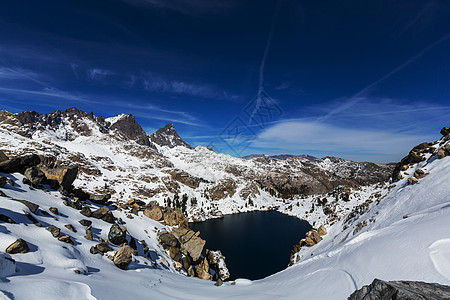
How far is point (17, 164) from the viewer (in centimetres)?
1825

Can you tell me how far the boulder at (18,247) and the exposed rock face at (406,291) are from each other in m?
13.5

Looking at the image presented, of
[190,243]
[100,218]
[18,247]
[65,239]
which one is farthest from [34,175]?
[190,243]

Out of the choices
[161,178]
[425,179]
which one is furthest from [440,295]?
[161,178]

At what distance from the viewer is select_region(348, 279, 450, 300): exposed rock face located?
4.73 meters

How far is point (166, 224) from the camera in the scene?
3069cm

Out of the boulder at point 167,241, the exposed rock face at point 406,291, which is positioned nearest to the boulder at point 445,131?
the exposed rock face at point 406,291

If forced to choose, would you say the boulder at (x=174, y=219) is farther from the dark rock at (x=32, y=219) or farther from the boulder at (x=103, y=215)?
the dark rock at (x=32, y=219)

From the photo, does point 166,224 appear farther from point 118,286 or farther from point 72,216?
point 118,286

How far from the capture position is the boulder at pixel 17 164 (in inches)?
674

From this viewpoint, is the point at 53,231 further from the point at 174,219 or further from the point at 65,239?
the point at 174,219

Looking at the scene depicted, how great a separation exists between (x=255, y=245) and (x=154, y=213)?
6390 cm

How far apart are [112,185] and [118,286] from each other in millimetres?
169971

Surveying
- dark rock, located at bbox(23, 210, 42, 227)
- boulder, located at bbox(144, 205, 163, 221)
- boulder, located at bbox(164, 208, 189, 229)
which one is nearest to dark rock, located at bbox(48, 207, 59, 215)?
dark rock, located at bbox(23, 210, 42, 227)

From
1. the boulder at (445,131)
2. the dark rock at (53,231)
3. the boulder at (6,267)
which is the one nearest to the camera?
the boulder at (6,267)
